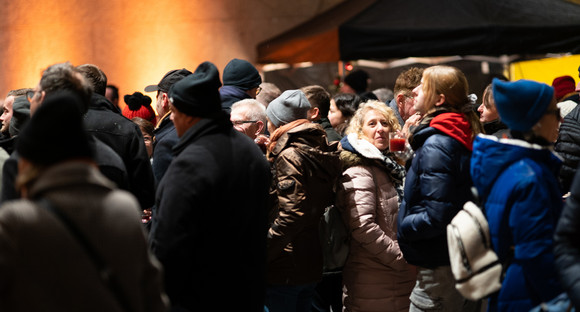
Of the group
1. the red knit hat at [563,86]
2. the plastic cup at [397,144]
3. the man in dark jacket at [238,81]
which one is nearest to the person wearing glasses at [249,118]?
the man in dark jacket at [238,81]

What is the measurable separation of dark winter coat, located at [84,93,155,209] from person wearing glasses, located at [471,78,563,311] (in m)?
1.98

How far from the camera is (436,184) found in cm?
409

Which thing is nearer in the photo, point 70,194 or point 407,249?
point 70,194

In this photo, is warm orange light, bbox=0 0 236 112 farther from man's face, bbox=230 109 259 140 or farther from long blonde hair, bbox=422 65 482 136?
long blonde hair, bbox=422 65 482 136

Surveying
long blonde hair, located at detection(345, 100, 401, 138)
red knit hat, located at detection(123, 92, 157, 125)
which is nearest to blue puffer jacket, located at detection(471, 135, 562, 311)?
long blonde hair, located at detection(345, 100, 401, 138)

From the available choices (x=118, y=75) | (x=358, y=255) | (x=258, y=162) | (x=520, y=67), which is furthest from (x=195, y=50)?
(x=258, y=162)

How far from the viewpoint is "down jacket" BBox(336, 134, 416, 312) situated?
15.9 feet

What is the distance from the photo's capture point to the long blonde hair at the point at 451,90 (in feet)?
14.0

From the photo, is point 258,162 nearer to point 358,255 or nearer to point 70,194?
point 70,194

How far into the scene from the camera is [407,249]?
4.38 m

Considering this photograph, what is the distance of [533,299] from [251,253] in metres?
1.27

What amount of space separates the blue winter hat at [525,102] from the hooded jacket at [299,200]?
150 cm

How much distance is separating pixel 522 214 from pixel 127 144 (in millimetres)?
2384

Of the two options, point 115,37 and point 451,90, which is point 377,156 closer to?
point 451,90
